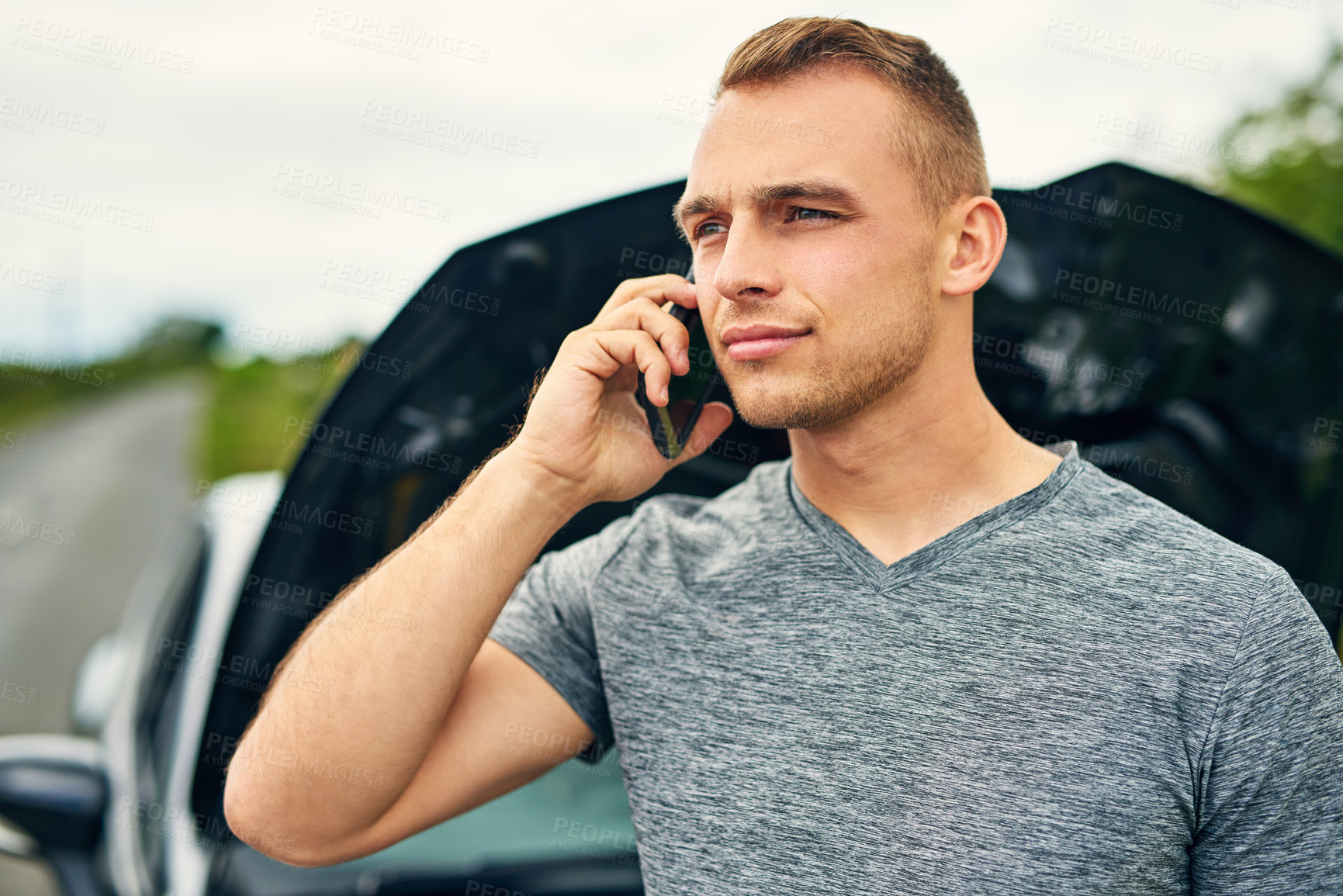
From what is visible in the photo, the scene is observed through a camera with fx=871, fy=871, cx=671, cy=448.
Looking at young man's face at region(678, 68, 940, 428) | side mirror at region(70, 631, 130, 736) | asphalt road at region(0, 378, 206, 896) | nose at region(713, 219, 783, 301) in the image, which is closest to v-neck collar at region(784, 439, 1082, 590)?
young man's face at region(678, 68, 940, 428)

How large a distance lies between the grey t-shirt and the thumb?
0.20m

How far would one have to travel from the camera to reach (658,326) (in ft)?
5.41

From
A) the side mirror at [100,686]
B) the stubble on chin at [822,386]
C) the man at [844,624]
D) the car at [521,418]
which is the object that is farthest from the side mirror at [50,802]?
the stubble on chin at [822,386]

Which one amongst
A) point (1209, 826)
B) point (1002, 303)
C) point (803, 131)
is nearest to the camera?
point (1209, 826)

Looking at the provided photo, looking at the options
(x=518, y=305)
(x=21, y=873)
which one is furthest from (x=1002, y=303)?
(x=21, y=873)

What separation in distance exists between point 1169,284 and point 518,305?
1.48 meters

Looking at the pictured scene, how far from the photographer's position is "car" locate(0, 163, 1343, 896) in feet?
6.38

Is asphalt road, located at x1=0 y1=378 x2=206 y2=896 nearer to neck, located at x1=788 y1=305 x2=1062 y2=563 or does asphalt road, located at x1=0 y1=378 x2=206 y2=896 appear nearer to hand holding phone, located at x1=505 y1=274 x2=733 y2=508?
hand holding phone, located at x1=505 y1=274 x2=733 y2=508

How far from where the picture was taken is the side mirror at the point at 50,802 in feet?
6.44

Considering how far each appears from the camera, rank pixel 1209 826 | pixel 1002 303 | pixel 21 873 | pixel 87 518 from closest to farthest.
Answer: pixel 1209 826
pixel 1002 303
pixel 21 873
pixel 87 518

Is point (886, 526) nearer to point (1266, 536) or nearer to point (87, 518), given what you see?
point (1266, 536)

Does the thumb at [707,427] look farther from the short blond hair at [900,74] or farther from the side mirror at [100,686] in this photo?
the side mirror at [100,686]

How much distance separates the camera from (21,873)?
439cm

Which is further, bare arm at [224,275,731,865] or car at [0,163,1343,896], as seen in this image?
car at [0,163,1343,896]
